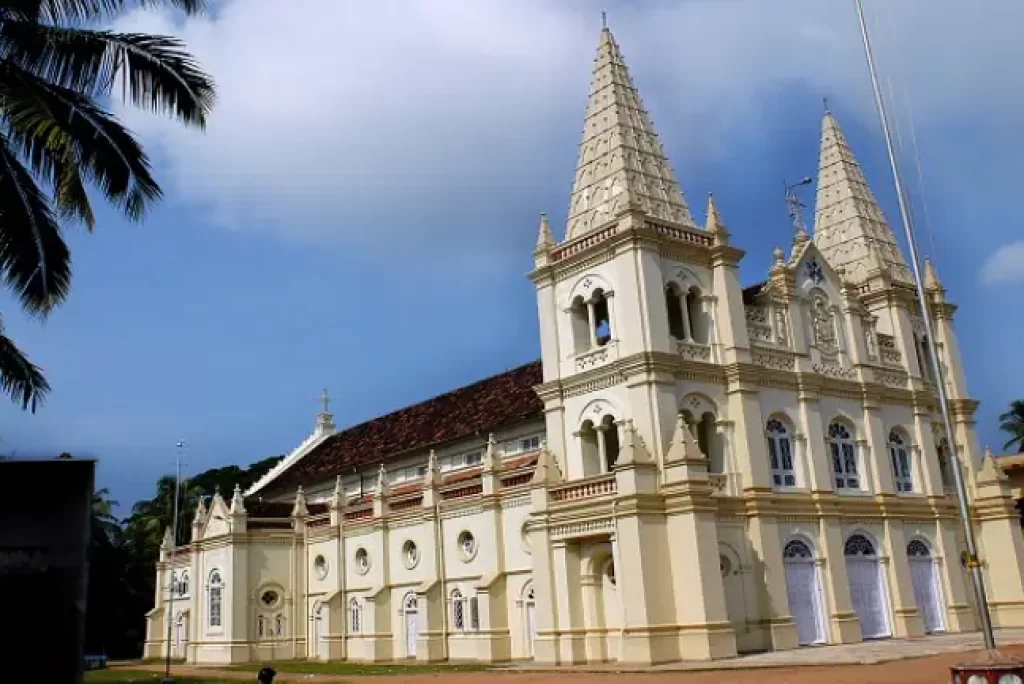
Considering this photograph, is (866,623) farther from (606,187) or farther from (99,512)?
(99,512)

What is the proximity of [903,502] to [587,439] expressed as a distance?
37.8 ft

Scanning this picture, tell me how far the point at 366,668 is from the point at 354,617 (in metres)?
6.91

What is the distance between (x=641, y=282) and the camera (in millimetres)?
26547

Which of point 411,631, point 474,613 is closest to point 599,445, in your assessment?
point 474,613

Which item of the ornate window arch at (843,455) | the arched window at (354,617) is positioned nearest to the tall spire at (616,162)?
the ornate window arch at (843,455)

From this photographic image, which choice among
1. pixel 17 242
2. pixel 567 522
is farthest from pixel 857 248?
pixel 17 242

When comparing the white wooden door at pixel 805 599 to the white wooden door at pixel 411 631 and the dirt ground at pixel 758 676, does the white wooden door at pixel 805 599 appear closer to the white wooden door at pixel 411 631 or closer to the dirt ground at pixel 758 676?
the dirt ground at pixel 758 676

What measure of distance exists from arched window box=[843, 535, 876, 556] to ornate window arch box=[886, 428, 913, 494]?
3001mm

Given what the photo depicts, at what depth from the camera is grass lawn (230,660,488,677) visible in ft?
88.5

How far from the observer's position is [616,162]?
28.9 metres

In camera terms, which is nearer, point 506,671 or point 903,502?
point 506,671

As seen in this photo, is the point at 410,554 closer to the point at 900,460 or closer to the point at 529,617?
the point at 529,617

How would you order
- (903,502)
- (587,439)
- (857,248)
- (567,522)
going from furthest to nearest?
(857,248), (903,502), (587,439), (567,522)

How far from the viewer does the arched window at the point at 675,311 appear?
28.1 metres
